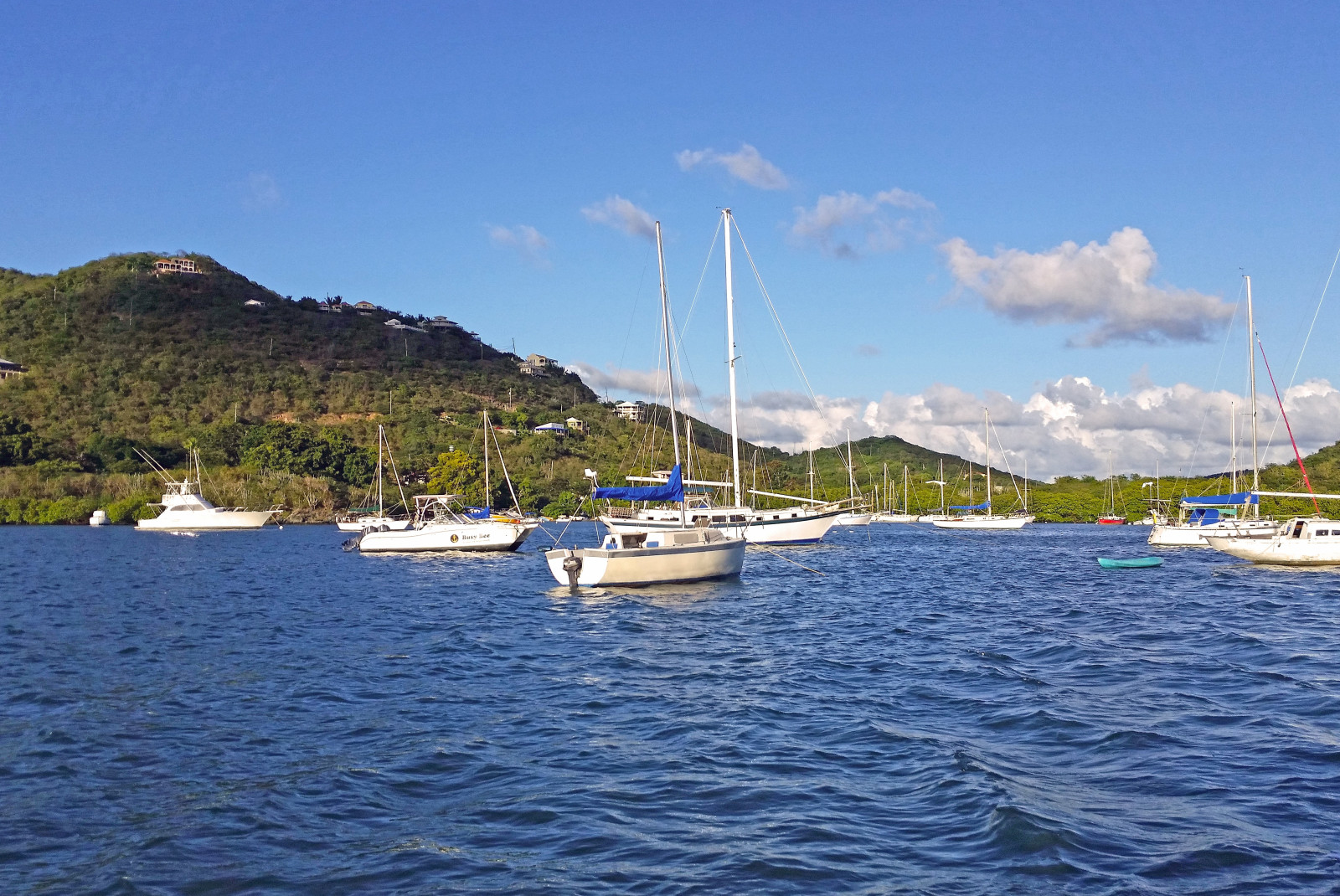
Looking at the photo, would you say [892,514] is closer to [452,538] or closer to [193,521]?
[193,521]

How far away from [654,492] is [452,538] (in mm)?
15670

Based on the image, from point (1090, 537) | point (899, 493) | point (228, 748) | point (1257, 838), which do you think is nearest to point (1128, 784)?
point (1257, 838)

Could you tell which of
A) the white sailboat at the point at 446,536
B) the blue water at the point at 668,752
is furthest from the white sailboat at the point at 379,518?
the blue water at the point at 668,752

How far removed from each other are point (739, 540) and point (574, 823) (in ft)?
93.1

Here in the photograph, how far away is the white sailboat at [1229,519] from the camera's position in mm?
53469

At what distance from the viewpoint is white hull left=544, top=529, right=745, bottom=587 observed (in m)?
34.3

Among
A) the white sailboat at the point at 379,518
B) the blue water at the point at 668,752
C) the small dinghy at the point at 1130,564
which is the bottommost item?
the small dinghy at the point at 1130,564

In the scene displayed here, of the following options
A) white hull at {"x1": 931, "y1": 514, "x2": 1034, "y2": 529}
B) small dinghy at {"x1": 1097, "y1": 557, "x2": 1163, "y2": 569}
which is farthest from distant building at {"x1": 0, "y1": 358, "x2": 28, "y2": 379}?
small dinghy at {"x1": 1097, "y1": 557, "x2": 1163, "y2": 569}

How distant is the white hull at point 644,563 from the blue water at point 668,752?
14.9 ft

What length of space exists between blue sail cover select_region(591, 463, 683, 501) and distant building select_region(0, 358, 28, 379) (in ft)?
470

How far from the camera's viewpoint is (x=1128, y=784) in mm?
11406

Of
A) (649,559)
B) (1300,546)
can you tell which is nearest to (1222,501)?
(1300,546)

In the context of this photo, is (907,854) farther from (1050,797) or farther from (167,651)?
(167,651)

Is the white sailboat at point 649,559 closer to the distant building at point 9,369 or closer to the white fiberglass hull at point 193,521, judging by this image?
the white fiberglass hull at point 193,521
